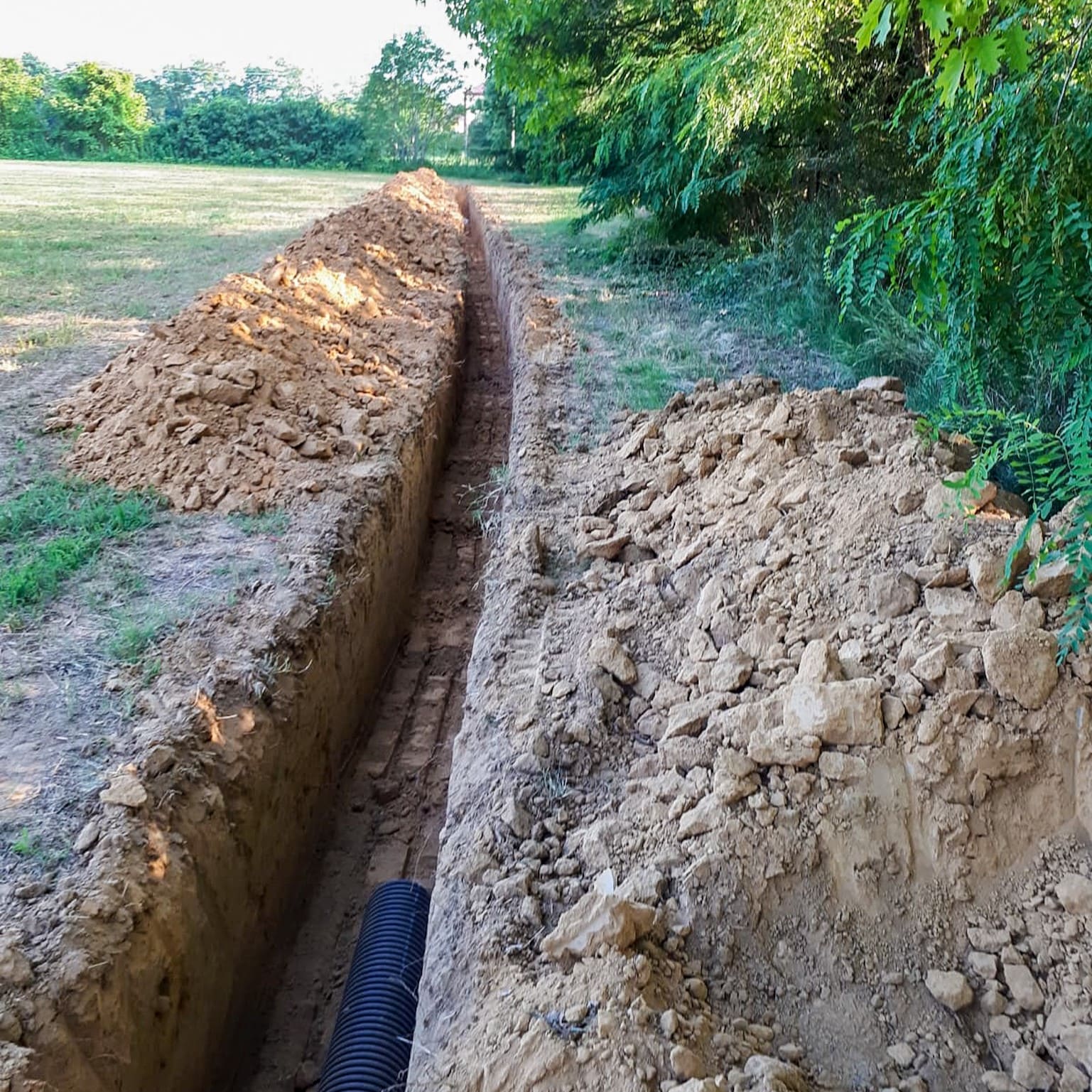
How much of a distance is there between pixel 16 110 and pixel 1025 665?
40.1m

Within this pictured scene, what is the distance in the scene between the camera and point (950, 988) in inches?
90.9

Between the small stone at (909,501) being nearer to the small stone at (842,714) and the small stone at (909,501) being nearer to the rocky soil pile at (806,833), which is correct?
the rocky soil pile at (806,833)

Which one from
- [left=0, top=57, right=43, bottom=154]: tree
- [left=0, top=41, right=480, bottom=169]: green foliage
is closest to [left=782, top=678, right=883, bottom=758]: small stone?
[left=0, top=57, right=43, bottom=154]: tree

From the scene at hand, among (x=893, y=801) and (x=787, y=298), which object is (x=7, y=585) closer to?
(x=893, y=801)

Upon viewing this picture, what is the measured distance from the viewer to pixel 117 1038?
2.86 metres

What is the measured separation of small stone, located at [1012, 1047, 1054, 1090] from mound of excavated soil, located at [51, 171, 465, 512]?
4684 mm

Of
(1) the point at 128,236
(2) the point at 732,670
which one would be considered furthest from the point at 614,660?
(1) the point at 128,236

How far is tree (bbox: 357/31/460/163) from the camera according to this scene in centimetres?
3816

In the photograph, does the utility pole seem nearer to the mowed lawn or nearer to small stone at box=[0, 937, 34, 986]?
the mowed lawn

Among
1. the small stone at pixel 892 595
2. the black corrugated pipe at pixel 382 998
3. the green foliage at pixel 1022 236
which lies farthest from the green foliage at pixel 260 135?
the small stone at pixel 892 595

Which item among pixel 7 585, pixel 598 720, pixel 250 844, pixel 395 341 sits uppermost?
pixel 395 341

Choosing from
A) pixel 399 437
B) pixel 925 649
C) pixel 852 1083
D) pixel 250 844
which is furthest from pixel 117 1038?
pixel 399 437

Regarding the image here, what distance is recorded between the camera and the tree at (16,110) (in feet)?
105

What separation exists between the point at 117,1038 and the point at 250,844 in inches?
41.4
